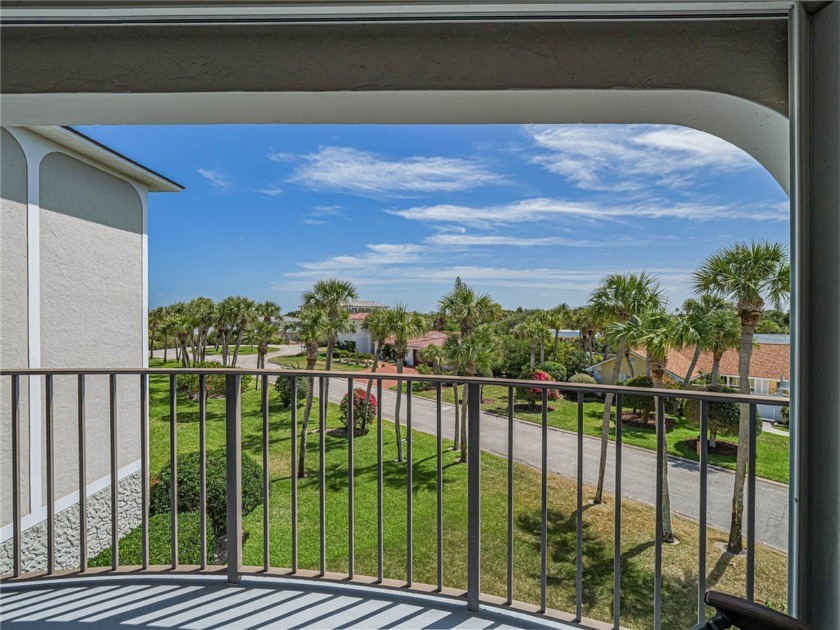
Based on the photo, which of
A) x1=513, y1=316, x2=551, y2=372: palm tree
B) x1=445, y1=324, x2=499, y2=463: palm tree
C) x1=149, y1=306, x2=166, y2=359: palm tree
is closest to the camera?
x1=445, y1=324, x2=499, y2=463: palm tree

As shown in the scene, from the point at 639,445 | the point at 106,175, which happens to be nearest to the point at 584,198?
the point at 639,445

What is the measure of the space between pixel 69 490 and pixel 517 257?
2892cm

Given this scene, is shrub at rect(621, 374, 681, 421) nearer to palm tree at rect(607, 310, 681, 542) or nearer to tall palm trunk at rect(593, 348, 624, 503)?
tall palm trunk at rect(593, 348, 624, 503)

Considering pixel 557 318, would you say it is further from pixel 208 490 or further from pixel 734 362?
pixel 208 490

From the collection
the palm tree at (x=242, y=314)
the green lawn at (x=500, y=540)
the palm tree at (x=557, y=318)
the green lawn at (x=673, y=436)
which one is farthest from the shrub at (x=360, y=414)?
the palm tree at (x=557, y=318)

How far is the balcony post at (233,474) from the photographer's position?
5.22 ft

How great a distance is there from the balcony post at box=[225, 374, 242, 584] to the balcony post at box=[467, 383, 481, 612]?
0.89 metres

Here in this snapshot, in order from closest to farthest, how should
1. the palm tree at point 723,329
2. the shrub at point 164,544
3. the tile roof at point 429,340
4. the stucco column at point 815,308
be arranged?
1. the stucco column at point 815,308
2. the shrub at point 164,544
3. the palm tree at point 723,329
4. the tile roof at point 429,340

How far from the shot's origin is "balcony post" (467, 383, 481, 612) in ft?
4.88

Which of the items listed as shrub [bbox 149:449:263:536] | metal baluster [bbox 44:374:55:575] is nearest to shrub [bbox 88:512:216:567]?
shrub [bbox 149:449:263:536]

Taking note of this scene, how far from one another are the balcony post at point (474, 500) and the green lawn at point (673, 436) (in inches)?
357

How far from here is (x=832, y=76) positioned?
108cm

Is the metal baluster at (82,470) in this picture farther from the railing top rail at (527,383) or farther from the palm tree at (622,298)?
the palm tree at (622,298)

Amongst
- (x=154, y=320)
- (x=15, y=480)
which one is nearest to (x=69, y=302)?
(x=15, y=480)
